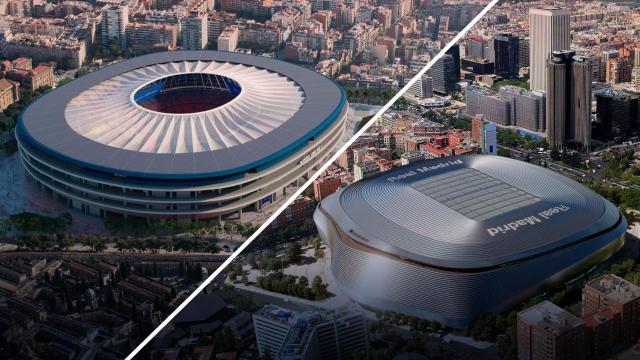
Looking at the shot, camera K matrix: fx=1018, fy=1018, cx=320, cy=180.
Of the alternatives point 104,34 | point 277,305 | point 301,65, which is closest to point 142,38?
point 104,34

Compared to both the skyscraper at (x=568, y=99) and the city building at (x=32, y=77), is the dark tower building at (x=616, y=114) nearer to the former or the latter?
the skyscraper at (x=568, y=99)

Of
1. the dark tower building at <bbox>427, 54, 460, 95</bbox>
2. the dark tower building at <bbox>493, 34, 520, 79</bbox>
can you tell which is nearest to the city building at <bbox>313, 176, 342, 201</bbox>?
the dark tower building at <bbox>427, 54, 460, 95</bbox>

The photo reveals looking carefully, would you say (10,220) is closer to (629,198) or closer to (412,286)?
(412,286)

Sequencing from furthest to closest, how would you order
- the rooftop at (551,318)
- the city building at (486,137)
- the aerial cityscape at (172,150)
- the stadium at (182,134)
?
the city building at (486,137) → the stadium at (182,134) → the rooftop at (551,318) → the aerial cityscape at (172,150)

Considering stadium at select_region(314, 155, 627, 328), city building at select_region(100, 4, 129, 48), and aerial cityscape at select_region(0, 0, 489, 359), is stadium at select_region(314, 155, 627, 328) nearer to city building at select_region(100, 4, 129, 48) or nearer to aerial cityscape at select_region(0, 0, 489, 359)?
aerial cityscape at select_region(0, 0, 489, 359)

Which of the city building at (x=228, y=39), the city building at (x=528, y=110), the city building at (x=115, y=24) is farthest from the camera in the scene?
the city building at (x=528, y=110)

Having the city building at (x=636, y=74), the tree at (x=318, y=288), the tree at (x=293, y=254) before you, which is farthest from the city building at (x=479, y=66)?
the tree at (x=318, y=288)
